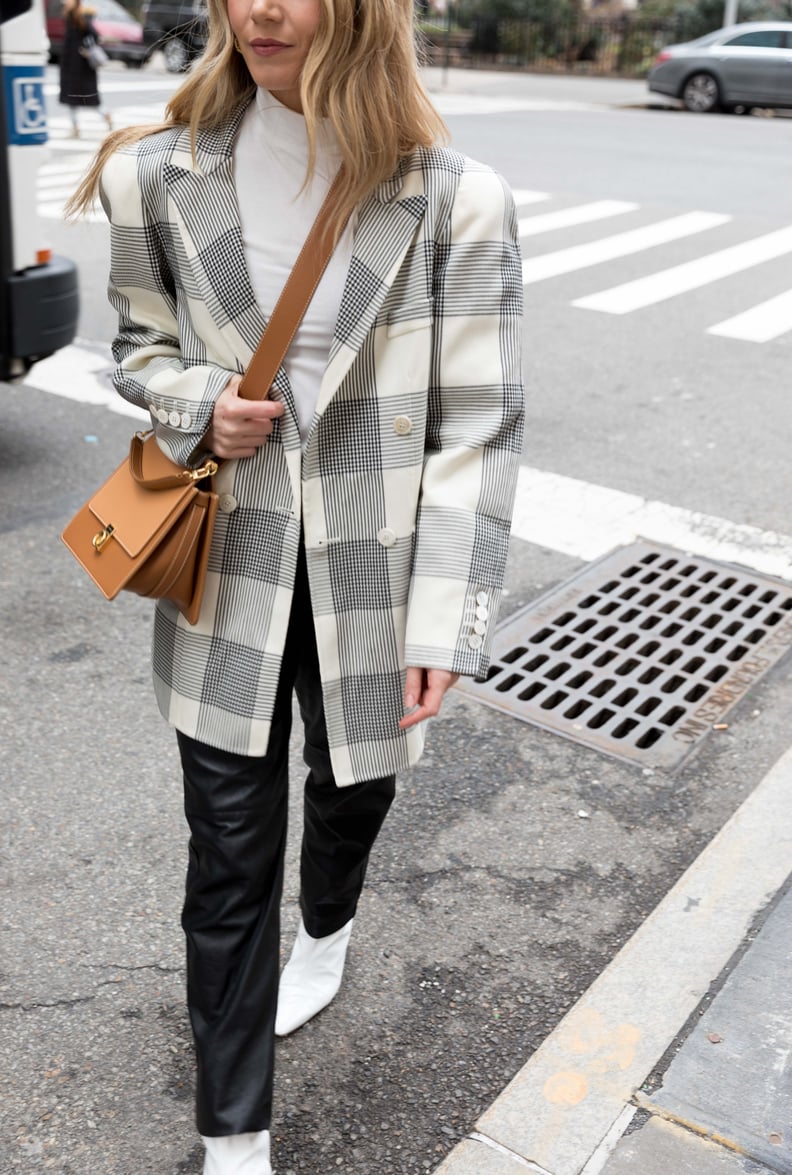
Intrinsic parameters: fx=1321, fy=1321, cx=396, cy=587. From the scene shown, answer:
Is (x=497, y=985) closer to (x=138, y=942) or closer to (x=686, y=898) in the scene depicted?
(x=686, y=898)

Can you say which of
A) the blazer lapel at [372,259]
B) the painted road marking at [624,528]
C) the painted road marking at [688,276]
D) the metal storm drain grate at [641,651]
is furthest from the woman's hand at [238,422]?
the painted road marking at [688,276]

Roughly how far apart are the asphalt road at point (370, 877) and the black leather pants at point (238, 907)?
23 cm

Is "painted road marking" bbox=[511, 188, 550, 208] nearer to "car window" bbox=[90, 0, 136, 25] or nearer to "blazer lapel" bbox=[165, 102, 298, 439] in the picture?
"blazer lapel" bbox=[165, 102, 298, 439]

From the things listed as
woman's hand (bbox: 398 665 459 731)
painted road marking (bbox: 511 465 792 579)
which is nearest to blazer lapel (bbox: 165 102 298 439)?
woman's hand (bbox: 398 665 459 731)

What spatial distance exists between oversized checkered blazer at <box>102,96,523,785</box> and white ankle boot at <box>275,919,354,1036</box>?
61 cm

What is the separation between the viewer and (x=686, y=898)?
9.55 feet

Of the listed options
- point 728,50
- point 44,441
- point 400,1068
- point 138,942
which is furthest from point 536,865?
point 728,50

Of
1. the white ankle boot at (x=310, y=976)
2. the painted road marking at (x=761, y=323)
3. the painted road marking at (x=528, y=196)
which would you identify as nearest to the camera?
the white ankle boot at (x=310, y=976)

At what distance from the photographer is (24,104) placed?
4.86 metres

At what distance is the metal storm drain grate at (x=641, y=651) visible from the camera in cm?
368

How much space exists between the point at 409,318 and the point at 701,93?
20180 millimetres

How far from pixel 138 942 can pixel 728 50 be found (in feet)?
66.1

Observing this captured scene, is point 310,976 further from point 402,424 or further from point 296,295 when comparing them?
point 296,295

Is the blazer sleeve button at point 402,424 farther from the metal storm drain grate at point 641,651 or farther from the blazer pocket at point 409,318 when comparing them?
the metal storm drain grate at point 641,651
